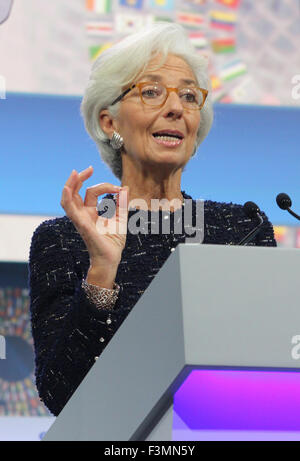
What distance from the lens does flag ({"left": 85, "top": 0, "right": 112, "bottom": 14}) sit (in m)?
2.74

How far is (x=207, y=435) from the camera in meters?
0.69

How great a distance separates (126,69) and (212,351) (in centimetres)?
109

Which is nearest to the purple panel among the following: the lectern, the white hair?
the lectern

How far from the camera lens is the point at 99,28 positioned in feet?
9.02

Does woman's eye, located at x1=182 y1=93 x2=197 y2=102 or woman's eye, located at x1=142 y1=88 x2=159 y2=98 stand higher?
woman's eye, located at x1=182 y1=93 x2=197 y2=102

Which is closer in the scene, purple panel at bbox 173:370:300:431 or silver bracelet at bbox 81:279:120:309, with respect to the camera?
purple panel at bbox 173:370:300:431

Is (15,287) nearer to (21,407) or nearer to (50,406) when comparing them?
(21,407)

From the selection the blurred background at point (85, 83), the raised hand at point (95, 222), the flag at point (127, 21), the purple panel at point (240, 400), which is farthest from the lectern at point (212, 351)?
the flag at point (127, 21)

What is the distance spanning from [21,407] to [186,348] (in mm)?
2848

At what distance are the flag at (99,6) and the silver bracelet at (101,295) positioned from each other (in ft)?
5.98

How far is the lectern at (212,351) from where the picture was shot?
639mm

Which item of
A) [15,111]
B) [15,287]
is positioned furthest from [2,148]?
[15,287]

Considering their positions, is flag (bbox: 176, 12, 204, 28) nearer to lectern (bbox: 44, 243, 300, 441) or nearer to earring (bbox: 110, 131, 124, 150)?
earring (bbox: 110, 131, 124, 150)

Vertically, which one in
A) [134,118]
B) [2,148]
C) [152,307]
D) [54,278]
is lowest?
[152,307]
